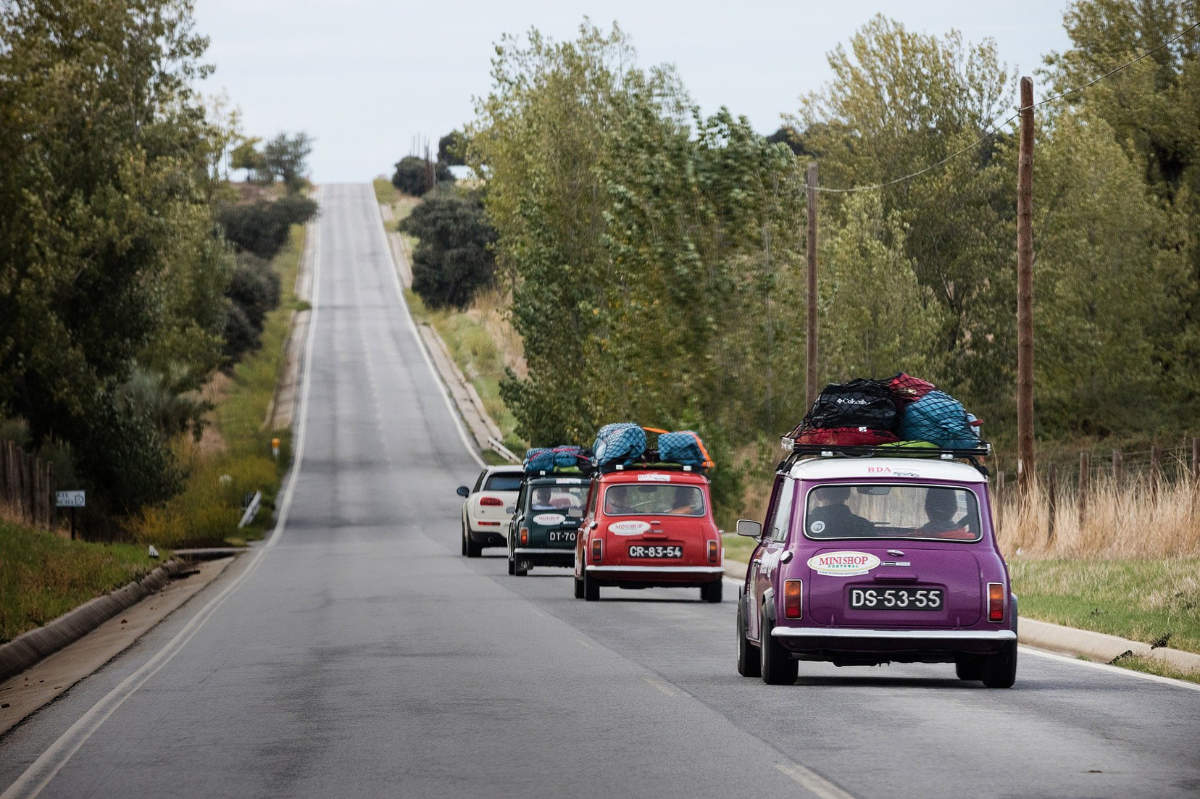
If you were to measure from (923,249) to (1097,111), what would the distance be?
793cm

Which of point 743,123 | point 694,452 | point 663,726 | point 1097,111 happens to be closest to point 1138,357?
point 1097,111

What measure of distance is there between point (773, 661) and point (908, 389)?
2.83m

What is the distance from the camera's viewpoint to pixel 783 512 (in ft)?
48.0

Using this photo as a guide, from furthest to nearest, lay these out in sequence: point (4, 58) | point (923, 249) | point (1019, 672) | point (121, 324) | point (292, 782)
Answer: point (923, 249), point (121, 324), point (4, 58), point (1019, 672), point (292, 782)

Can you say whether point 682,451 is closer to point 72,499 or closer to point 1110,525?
point 1110,525

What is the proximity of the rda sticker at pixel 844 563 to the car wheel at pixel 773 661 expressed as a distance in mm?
608

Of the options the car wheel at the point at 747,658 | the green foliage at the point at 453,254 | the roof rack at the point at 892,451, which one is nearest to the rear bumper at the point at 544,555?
the car wheel at the point at 747,658

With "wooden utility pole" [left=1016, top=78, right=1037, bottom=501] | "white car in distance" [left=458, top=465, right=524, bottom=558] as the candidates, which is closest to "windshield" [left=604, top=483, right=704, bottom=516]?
"wooden utility pole" [left=1016, top=78, right=1037, bottom=501]

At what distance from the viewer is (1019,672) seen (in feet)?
51.1

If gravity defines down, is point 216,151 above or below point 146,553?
above

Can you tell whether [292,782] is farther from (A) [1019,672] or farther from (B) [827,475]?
(A) [1019,672]

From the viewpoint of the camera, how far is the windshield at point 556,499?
30.0m

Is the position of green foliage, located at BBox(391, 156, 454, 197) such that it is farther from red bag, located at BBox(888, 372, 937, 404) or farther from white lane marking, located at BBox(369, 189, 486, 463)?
red bag, located at BBox(888, 372, 937, 404)

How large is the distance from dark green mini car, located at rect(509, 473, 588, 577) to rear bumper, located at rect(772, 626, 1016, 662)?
16.6 meters
